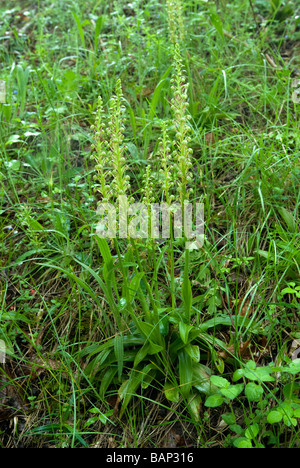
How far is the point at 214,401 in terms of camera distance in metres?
1.95

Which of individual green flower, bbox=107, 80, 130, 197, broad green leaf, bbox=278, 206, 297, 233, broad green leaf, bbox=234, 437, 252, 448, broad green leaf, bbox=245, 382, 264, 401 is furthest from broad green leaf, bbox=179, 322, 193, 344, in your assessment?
broad green leaf, bbox=278, 206, 297, 233

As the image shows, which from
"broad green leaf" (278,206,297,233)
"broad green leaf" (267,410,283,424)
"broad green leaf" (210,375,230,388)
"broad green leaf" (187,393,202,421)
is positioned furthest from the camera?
"broad green leaf" (278,206,297,233)

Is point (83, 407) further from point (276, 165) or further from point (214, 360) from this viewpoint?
point (276, 165)

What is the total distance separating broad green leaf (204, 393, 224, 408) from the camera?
1.94m

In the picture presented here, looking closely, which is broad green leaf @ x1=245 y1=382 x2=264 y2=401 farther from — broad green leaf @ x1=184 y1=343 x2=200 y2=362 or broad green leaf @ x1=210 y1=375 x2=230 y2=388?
broad green leaf @ x1=184 y1=343 x2=200 y2=362

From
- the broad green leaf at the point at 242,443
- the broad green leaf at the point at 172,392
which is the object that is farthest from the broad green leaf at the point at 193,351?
the broad green leaf at the point at 242,443

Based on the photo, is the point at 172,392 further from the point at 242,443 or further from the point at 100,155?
the point at 100,155

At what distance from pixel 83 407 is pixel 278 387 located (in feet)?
3.09

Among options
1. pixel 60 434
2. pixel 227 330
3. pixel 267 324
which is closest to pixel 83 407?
pixel 60 434

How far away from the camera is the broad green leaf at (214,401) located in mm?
1940

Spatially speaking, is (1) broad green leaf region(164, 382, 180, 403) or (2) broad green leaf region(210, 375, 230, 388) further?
(1) broad green leaf region(164, 382, 180, 403)

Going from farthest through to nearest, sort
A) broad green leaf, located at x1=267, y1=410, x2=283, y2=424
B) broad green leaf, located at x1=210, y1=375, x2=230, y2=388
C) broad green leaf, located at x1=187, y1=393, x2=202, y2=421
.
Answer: broad green leaf, located at x1=187, y1=393, x2=202, y2=421 < broad green leaf, located at x1=210, y1=375, x2=230, y2=388 < broad green leaf, located at x1=267, y1=410, x2=283, y2=424

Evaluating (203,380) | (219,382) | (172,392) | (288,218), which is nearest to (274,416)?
(219,382)

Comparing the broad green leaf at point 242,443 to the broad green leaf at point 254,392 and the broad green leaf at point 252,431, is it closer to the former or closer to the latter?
the broad green leaf at point 252,431
